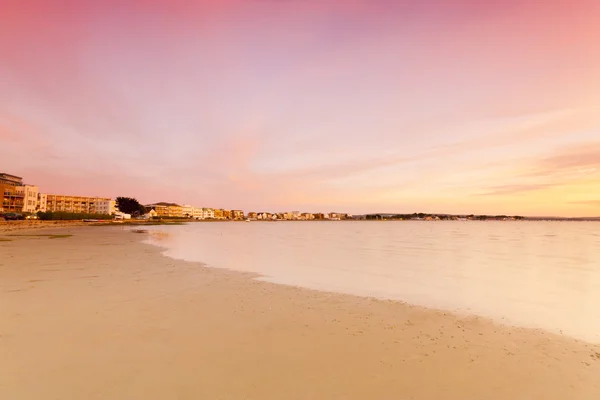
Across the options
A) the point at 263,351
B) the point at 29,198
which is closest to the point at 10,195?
the point at 29,198

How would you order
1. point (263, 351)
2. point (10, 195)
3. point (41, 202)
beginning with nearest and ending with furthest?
1. point (263, 351)
2. point (10, 195)
3. point (41, 202)

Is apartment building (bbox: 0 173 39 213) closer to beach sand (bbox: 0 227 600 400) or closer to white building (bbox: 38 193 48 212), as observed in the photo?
white building (bbox: 38 193 48 212)

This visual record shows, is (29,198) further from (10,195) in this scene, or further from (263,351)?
(263,351)

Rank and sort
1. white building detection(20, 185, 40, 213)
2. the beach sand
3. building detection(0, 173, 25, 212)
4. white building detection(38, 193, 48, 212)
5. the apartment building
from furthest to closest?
white building detection(38, 193, 48, 212) < white building detection(20, 185, 40, 213) < the apartment building < building detection(0, 173, 25, 212) < the beach sand

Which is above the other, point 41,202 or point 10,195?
point 10,195

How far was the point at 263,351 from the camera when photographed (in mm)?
8719

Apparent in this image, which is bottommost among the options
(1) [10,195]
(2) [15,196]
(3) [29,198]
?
(3) [29,198]

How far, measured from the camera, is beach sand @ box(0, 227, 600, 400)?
6816 millimetres

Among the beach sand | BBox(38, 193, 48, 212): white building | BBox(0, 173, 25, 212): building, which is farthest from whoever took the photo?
BBox(38, 193, 48, 212): white building

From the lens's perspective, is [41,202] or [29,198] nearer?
[29,198]

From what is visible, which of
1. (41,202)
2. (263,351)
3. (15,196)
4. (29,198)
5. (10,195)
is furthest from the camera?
(41,202)

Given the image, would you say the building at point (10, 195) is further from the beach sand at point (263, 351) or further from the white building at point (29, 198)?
the beach sand at point (263, 351)

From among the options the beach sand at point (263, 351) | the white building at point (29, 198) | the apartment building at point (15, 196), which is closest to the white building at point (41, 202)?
the apartment building at point (15, 196)

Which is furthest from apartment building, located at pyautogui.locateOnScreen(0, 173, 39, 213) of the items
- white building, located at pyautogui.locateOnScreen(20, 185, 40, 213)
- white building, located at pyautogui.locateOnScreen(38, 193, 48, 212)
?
white building, located at pyautogui.locateOnScreen(38, 193, 48, 212)
